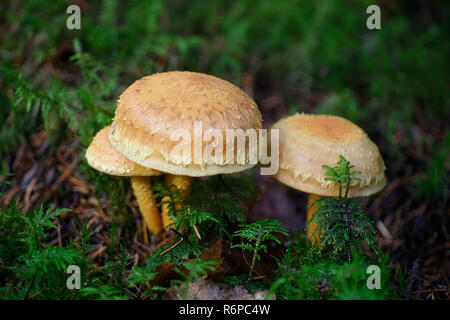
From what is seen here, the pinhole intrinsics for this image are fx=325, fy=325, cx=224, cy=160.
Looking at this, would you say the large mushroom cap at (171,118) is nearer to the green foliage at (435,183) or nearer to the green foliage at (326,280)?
the green foliage at (326,280)

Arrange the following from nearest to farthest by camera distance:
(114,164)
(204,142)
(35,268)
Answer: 1. (35,268)
2. (204,142)
3. (114,164)

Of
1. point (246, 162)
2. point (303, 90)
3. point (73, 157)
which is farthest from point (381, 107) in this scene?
point (73, 157)

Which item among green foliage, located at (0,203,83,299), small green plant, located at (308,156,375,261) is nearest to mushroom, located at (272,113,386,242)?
small green plant, located at (308,156,375,261)

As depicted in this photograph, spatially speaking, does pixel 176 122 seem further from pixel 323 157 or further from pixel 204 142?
pixel 323 157

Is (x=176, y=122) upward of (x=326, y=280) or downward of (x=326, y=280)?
upward

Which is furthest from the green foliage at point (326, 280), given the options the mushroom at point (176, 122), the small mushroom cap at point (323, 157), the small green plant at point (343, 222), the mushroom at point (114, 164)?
the mushroom at point (114, 164)

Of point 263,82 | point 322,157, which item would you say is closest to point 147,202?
point 322,157

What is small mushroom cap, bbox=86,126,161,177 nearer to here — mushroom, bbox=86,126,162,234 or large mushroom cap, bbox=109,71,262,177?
mushroom, bbox=86,126,162,234
